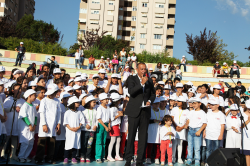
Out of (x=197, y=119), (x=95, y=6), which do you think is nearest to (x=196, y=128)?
(x=197, y=119)

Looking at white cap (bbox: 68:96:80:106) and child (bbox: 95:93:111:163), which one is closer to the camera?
white cap (bbox: 68:96:80:106)

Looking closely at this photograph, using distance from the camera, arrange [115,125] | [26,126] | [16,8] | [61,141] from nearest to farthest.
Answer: [26,126] < [61,141] < [115,125] < [16,8]

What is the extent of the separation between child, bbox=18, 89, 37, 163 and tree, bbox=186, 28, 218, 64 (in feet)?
82.7

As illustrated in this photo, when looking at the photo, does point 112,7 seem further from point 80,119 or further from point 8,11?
point 80,119

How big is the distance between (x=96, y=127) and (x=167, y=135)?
1.77m

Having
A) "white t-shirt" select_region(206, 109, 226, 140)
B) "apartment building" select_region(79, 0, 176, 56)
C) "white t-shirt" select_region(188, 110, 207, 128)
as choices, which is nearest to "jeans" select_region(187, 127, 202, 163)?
"white t-shirt" select_region(188, 110, 207, 128)

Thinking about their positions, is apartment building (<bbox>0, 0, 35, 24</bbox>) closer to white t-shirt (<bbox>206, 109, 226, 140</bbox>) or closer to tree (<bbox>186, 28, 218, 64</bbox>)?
tree (<bbox>186, 28, 218, 64</bbox>)

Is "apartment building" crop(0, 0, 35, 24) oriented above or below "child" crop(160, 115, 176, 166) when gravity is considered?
above

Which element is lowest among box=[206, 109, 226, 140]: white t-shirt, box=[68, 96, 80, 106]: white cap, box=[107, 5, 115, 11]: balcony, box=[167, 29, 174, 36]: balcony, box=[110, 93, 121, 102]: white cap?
box=[206, 109, 226, 140]: white t-shirt

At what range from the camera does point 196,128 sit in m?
6.57

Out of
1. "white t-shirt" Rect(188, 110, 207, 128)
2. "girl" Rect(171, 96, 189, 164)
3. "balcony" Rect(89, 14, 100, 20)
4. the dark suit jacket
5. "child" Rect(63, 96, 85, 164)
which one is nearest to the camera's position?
the dark suit jacket

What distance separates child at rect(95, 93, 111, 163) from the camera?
6353mm

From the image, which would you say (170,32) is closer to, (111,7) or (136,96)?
(111,7)

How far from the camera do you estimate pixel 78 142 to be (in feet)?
20.1
